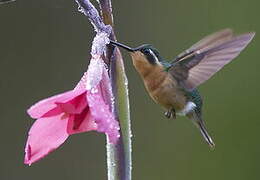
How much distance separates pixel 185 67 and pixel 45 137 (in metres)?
0.45

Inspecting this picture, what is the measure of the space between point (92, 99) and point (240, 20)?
257 cm

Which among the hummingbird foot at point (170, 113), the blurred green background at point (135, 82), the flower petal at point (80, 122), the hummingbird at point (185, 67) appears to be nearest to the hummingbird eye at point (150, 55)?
the hummingbird at point (185, 67)

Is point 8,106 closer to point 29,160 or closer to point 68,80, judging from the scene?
point 68,80

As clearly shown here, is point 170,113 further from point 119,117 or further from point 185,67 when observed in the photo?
point 119,117

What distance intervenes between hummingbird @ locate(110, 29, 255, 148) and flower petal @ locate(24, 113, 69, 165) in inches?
11.2

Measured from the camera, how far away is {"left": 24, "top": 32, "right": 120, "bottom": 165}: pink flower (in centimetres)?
90

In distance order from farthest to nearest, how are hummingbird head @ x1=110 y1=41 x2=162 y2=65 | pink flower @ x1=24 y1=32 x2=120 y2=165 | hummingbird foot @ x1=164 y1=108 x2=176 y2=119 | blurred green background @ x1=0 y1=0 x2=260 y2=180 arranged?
blurred green background @ x1=0 y1=0 x2=260 y2=180
hummingbird foot @ x1=164 y1=108 x2=176 y2=119
hummingbird head @ x1=110 y1=41 x2=162 y2=65
pink flower @ x1=24 y1=32 x2=120 y2=165

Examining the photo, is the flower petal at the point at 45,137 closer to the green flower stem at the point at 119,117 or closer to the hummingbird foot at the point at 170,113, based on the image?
the green flower stem at the point at 119,117

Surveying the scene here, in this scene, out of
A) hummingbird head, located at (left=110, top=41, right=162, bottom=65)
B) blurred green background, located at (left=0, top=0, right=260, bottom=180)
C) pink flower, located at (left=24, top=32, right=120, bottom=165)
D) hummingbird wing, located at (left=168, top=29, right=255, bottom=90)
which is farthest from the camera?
blurred green background, located at (left=0, top=0, right=260, bottom=180)

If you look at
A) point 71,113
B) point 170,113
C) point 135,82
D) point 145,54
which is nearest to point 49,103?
point 71,113

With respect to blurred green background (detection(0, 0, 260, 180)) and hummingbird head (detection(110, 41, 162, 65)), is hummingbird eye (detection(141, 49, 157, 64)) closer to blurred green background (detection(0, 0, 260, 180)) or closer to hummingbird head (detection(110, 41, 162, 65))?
hummingbird head (detection(110, 41, 162, 65))

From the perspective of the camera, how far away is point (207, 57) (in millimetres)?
1275

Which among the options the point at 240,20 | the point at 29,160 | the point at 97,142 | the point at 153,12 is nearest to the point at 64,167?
the point at 97,142

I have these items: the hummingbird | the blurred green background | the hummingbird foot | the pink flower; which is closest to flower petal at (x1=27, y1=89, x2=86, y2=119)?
the pink flower
